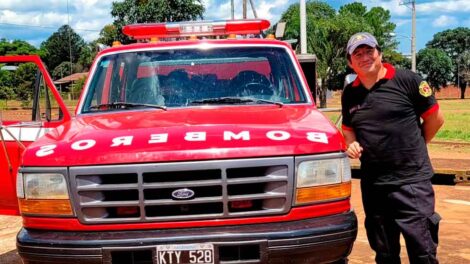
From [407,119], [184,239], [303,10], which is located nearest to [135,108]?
[184,239]

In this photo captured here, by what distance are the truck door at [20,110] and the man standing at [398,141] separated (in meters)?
2.26

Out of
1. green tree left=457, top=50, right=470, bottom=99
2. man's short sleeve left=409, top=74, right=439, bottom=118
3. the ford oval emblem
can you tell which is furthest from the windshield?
green tree left=457, top=50, right=470, bottom=99

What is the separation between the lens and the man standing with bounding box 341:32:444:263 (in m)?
3.89

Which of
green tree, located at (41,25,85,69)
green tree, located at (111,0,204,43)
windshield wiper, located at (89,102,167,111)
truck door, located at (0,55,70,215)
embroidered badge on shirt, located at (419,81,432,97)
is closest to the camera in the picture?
embroidered badge on shirt, located at (419,81,432,97)

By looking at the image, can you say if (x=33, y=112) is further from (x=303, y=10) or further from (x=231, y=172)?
(x=303, y=10)

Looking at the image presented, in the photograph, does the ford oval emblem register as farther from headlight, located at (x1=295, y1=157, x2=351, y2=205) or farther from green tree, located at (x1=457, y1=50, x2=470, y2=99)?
green tree, located at (x1=457, y1=50, x2=470, y2=99)

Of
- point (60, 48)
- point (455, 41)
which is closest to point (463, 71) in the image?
point (455, 41)

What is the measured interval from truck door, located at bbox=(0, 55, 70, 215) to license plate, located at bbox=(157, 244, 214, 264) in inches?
68.5

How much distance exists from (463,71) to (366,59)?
278ft

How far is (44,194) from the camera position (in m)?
3.44

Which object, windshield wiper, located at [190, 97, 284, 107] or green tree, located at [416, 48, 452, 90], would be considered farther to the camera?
green tree, located at [416, 48, 452, 90]

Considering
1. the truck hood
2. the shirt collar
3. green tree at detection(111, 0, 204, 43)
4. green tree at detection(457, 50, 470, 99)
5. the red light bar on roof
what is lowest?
green tree at detection(457, 50, 470, 99)

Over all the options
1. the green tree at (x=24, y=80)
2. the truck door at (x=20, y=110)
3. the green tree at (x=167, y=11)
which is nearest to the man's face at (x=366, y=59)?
the truck door at (x=20, y=110)

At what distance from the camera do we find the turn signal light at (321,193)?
3.41m
